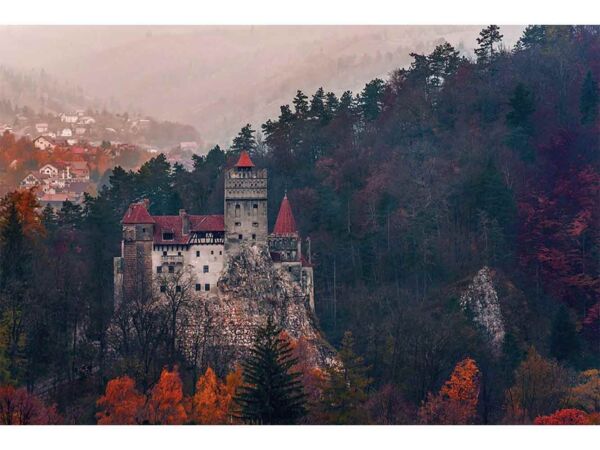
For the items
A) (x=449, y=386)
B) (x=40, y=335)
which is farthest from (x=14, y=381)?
(x=449, y=386)

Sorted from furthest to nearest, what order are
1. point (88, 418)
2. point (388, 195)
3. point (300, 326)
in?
1. point (388, 195)
2. point (300, 326)
3. point (88, 418)

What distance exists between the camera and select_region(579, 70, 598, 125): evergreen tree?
110 metres

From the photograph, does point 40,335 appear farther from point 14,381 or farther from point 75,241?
point 75,241

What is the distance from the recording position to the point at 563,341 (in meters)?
98.5

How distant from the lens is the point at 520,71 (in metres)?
116

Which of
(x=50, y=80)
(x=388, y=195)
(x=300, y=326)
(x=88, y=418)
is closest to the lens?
(x=88, y=418)

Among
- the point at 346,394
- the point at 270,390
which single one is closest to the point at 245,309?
the point at 270,390

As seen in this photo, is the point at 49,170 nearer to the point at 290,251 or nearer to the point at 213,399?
the point at 290,251

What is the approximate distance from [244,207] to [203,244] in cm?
260

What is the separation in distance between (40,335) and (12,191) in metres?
15.2

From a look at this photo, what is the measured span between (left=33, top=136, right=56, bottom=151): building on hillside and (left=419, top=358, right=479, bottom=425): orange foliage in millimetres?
29804

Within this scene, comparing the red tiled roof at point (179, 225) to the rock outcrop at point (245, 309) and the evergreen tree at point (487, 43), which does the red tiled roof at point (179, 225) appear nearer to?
the rock outcrop at point (245, 309)

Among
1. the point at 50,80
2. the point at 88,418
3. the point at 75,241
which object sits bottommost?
the point at 88,418

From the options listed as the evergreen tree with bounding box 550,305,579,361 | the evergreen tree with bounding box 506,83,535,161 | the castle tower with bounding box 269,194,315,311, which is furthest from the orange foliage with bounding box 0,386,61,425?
the evergreen tree with bounding box 506,83,535,161
